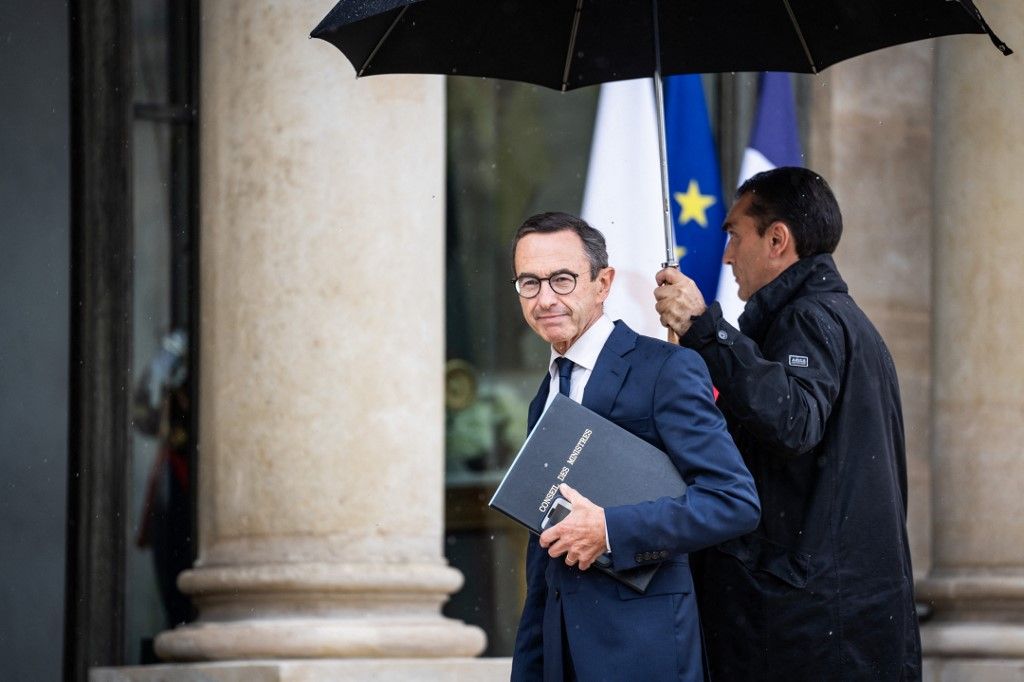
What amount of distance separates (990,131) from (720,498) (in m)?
4.05

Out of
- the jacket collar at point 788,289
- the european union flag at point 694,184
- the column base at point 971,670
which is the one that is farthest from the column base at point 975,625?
the jacket collar at point 788,289

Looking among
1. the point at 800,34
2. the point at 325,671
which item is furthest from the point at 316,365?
the point at 800,34

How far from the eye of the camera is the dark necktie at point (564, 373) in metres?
4.55

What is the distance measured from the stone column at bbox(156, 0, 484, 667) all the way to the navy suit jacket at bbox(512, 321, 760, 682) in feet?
6.39

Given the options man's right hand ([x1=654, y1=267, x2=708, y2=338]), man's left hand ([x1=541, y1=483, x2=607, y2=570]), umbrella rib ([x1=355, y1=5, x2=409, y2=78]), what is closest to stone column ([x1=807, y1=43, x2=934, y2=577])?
umbrella rib ([x1=355, y1=5, x2=409, y2=78])

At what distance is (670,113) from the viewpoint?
8.48 m

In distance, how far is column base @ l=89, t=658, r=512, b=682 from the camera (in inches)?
242

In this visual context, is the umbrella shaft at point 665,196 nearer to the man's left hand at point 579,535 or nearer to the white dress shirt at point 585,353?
the white dress shirt at point 585,353

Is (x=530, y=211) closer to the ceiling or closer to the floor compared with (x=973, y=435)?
closer to the ceiling

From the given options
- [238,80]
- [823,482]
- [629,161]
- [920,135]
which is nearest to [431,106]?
[238,80]

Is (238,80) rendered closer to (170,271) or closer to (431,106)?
(431,106)

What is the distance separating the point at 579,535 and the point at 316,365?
2339 millimetres

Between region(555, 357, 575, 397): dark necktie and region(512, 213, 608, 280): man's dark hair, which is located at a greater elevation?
region(512, 213, 608, 280): man's dark hair

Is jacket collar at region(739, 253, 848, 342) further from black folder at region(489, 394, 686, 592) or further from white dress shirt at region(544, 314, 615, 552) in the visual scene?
black folder at region(489, 394, 686, 592)
